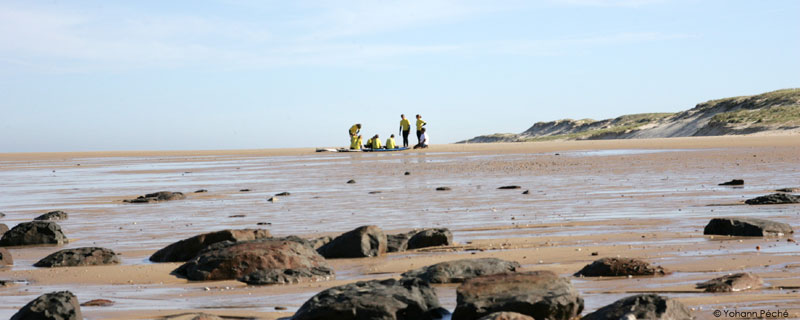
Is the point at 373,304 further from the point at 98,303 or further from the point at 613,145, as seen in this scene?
the point at 613,145

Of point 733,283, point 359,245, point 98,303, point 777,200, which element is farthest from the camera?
point 777,200

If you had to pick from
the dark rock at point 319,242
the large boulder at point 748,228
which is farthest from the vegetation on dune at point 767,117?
the dark rock at point 319,242

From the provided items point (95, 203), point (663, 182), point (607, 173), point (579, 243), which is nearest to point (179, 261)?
point (579, 243)

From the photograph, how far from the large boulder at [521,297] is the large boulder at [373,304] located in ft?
0.64

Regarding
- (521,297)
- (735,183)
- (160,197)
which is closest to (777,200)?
(735,183)

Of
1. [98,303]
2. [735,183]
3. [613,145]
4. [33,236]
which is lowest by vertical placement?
[613,145]

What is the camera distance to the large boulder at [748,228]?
821cm

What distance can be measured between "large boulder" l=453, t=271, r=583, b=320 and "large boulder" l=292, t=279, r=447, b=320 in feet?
A: 0.64

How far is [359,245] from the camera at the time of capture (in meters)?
8.05

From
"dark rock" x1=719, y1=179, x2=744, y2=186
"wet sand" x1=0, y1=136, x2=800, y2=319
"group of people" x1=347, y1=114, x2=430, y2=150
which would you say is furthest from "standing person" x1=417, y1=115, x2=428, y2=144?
"dark rock" x1=719, y1=179, x2=744, y2=186

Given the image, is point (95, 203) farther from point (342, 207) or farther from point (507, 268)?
point (507, 268)

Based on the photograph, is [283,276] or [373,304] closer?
[373,304]

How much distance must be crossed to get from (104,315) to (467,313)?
2.12m

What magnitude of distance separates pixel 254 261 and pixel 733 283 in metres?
3.20
